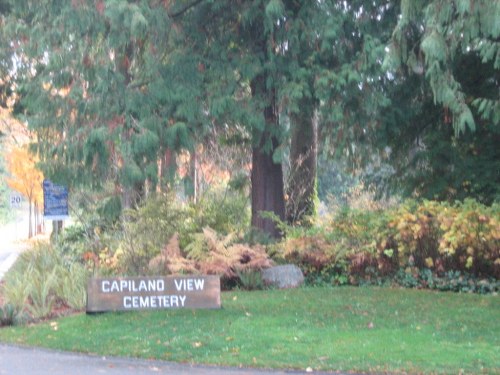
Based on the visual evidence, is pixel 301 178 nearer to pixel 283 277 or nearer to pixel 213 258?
pixel 283 277

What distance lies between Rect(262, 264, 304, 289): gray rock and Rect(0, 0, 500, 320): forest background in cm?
29

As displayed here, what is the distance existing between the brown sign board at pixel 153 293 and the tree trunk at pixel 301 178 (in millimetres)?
9757

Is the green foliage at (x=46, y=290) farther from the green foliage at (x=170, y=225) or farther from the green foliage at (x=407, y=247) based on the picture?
the green foliage at (x=407, y=247)

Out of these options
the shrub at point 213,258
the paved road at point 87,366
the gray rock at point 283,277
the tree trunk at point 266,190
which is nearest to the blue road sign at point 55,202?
the tree trunk at point 266,190

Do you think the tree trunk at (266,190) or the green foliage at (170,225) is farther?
the tree trunk at (266,190)

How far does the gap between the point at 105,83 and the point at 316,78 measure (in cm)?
440

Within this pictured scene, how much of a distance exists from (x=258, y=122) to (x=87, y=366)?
8.57 metres

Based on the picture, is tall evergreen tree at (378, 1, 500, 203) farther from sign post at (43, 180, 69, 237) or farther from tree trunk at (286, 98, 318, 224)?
sign post at (43, 180, 69, 237)

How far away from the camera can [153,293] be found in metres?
13.2

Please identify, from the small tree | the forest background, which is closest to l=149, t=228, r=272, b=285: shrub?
the forest background

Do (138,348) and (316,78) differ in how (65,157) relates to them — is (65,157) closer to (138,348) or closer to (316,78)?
(316,78)

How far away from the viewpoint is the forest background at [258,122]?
53.9 ft

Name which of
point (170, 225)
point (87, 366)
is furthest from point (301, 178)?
point (87, 366)

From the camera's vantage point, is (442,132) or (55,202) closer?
(442,132)
